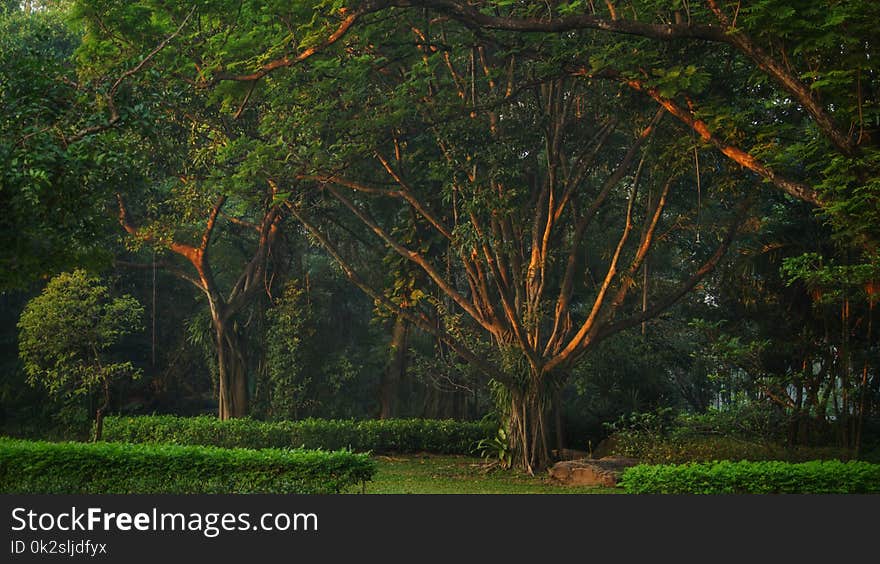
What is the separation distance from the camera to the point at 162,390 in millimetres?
29484

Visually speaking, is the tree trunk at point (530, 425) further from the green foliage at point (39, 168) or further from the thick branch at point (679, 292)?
the green foliage at point (39, 168)

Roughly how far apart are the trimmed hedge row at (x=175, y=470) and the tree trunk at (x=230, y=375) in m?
12.1

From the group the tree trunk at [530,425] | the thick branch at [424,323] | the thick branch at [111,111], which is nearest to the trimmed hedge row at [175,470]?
the thick branch at [111,111]

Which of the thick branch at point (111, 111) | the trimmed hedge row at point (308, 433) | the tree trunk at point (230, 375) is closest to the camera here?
the thick branch at point (111, 111)

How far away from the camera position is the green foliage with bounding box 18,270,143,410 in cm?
2352

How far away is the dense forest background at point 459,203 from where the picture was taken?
12.5 metres

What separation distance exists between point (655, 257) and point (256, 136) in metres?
10.7

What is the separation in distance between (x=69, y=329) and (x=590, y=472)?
1230 centimetres

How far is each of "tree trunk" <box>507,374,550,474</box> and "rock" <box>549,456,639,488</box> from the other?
637mm

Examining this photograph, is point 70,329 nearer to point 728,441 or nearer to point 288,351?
point 288,351

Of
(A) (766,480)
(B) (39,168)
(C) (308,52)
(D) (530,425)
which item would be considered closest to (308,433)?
(D) (530,425)

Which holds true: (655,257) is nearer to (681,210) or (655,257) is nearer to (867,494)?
(681,210)

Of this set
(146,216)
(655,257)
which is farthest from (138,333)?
(655,257)

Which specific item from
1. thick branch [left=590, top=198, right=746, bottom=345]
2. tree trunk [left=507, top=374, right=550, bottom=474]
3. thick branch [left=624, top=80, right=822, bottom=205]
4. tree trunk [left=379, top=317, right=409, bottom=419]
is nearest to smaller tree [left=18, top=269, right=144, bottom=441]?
tree trunk [left=379, top=317, right=409, bottom=419]
